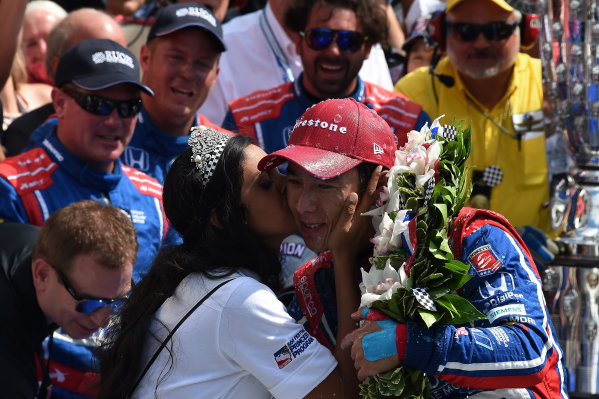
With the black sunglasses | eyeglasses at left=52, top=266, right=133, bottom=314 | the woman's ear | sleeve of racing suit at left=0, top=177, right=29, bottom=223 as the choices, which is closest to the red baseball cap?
the woman's ear

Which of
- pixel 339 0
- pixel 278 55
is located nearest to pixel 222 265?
pixel 339 0

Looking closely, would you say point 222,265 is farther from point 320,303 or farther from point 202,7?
point 202,7

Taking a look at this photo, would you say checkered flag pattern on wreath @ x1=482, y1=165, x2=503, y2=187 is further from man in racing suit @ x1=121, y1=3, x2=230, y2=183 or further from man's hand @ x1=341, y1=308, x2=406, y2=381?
man's hand @ x1=341, y1=308, x2=406, y2=381

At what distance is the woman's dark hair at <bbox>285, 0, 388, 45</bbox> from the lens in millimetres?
5195

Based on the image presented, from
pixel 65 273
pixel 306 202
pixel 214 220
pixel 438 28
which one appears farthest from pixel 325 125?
pixel 438 28

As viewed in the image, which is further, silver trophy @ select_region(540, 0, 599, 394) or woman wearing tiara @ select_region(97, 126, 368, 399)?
silver trophy @ select_region(540, 0, 599, 394)

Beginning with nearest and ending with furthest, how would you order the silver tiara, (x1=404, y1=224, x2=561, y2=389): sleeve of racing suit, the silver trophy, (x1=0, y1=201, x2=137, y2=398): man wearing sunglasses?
(x1=404, y1=224, x2=561, y2=389): sleeve of racing suit < the silver tiara < (x1=0, y1=201, x2=137, y2=398): man wearing sunglasses < the silver trophy

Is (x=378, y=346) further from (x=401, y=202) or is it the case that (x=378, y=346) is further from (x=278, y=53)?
(x=278, y=53)

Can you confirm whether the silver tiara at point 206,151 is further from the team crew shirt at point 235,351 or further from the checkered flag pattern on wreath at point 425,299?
the checkered flag pattern on wreath at point 425,299

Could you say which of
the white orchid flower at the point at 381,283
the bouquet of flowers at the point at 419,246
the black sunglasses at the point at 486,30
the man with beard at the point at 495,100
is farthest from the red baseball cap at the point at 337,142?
the black sunglasses at the point at 486,30

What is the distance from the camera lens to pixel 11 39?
4.22 m

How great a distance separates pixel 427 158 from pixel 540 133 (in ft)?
8.71

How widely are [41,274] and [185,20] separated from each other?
6.00ft

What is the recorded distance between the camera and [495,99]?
18.2 ft
